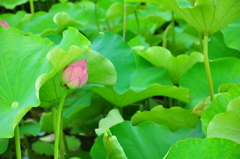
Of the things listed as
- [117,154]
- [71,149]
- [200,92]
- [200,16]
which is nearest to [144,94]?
[200,92]

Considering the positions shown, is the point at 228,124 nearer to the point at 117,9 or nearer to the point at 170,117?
the point at 170,117

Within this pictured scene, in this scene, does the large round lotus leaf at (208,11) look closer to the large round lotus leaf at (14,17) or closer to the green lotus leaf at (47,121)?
the green lotus leaf at (47,121)

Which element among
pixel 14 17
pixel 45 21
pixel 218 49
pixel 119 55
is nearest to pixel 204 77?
pixel 218 49

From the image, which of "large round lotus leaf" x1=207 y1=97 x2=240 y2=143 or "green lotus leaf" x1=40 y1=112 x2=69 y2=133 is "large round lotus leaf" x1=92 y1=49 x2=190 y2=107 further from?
"large round lotus leaf" x1=207 y1=97 x2=240 y2=143

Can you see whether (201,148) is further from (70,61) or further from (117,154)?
(70,61)

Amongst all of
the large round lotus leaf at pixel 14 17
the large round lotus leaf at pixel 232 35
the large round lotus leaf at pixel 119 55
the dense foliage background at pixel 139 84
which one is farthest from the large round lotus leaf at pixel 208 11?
the large round lotus leaf at pixel 14 17

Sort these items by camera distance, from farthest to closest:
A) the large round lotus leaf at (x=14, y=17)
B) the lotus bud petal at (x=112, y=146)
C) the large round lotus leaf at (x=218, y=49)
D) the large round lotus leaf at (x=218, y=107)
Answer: the large round lotus leaf at (x=14, y=17), the large round lotus leaf at (x=218, y=49), the large round lotus leaf at (x=218, y=107), the lotus bud petal at (x=112, y=146)
